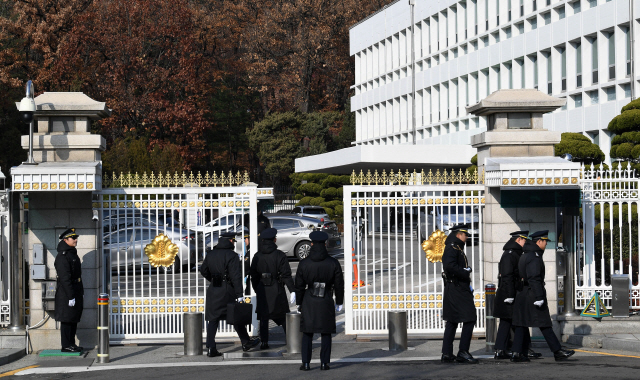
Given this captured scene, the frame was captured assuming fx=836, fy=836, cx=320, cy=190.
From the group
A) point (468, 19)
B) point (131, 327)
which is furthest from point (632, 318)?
point (468, 19)

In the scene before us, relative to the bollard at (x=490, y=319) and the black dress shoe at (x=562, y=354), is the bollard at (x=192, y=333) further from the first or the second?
the black dress shoe at (x=562, y=354)

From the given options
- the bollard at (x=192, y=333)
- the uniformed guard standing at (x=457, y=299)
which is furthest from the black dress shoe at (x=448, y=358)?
the bollard at (x=192, y=333)

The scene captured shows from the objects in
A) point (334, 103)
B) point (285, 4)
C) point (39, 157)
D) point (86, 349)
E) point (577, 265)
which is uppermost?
point (285, 4)

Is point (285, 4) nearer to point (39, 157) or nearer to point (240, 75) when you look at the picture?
point (240, 75)

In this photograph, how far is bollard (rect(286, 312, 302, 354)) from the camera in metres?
11.3

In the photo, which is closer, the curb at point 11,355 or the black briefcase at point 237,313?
the curb at point 11,355

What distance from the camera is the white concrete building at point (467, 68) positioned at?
3062 cm

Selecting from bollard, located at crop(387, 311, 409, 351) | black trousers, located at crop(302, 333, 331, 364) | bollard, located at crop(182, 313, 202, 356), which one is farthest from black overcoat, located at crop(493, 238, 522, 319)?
bollard, located at crop(182, 313, 202, 356)

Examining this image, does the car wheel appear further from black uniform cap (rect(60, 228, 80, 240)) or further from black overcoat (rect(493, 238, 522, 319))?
black overcoat (rect(493, 238, 522, 319))

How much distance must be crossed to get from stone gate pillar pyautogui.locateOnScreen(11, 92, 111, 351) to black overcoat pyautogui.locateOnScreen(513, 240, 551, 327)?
598 centimetres

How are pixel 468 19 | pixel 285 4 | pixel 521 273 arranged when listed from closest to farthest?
pixel 521 273, pixel 468 19, pixel 285 4

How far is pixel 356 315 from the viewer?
506 inches

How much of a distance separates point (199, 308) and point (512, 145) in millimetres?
5292

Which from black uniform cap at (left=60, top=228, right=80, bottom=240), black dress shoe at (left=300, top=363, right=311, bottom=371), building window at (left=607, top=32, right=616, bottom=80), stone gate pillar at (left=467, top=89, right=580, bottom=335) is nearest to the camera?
black dress shoe at (left=300, top=363, right=311, bottom=371)
